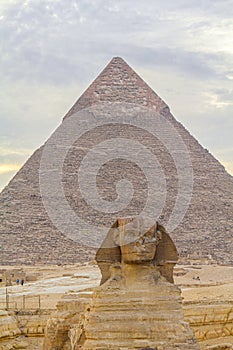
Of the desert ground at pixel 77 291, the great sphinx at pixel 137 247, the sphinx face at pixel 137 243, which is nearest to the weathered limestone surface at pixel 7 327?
the desert ground at pixel 77 291

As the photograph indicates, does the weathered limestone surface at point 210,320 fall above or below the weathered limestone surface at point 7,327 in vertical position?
above

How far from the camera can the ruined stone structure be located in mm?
7543

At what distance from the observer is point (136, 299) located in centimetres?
781

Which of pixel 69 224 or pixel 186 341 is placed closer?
pixel 186 341

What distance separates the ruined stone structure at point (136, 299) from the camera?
7543mm

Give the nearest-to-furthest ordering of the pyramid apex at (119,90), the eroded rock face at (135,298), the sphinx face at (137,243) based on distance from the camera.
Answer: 1. the eroded rock face at (135,298)
2. the sphinx face at (137,243)
3. the pyramid apex at (119,90)

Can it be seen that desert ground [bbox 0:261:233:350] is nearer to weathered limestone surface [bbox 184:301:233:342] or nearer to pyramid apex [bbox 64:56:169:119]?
weathered limestone surface [bbox 184:301:233:342]

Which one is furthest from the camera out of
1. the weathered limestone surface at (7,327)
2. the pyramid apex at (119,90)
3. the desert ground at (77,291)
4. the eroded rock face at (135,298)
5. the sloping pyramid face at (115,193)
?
the pyramid apex at (119,90)

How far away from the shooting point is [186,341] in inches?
294

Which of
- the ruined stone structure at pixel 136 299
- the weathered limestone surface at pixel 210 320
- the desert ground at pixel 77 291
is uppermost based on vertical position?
the desert ground at pixel 77 291

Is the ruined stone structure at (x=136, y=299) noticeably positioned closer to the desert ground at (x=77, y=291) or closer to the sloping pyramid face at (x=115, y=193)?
the desert ground at (x=77, y=291)

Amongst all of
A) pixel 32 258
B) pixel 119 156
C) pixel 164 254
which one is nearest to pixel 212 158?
pixel 119 156

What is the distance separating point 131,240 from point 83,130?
340 ft

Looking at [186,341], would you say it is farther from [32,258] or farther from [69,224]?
[69,224]
